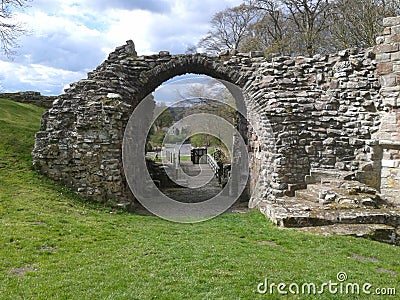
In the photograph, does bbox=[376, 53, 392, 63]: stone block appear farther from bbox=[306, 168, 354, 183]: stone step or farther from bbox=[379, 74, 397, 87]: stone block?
bbox=[306, 168, 354, 183]: stone step

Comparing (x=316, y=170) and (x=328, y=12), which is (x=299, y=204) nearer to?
(x=316, y=170)

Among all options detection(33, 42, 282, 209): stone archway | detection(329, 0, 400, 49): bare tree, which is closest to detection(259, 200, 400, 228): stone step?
detection(33, 42, 282, 209): stone archway

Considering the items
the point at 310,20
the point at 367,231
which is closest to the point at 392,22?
the point at 367,231

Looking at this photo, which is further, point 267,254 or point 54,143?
point 54,143

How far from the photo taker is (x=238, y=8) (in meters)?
23.4

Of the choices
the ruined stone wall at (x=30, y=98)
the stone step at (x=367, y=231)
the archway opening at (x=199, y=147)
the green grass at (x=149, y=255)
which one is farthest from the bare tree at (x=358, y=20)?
the ruined stone wall at (x=30, y=98)

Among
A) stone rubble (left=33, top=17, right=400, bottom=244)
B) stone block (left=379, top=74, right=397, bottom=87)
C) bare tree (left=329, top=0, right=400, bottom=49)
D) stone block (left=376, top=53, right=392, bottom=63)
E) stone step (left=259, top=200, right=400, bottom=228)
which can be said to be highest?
bare tree (left=329, top=0, right=400, bottom=49)

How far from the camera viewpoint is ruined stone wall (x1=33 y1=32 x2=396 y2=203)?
35.2 ft

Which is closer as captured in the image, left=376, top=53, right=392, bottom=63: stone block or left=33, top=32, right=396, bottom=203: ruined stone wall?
left=376, top=53, right=392, bottom=63: stone block

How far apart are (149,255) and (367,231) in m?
4.49

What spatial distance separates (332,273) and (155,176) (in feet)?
47.2

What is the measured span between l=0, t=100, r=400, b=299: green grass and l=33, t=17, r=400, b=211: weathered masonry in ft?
4.67

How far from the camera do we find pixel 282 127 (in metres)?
11.0

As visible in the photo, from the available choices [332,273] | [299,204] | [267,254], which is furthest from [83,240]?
[299,204]
